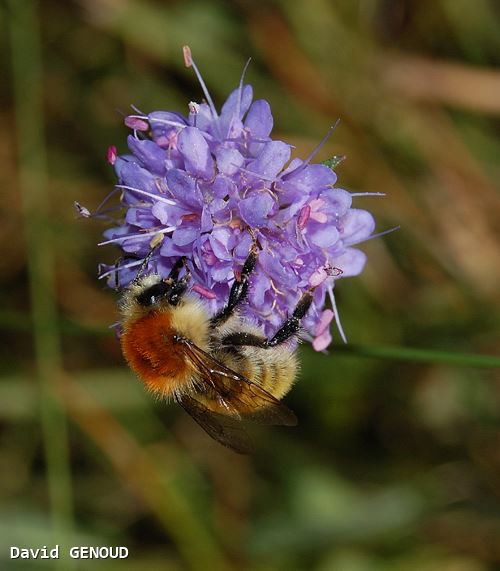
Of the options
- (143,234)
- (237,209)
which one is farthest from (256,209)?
(143,234)

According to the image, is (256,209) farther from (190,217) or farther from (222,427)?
(222,427)

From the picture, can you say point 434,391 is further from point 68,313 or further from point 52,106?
point 52,106

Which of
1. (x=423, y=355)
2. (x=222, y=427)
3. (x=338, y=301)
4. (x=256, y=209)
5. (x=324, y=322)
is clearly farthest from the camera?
(x=338, y=301)

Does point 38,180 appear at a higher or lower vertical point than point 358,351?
higher

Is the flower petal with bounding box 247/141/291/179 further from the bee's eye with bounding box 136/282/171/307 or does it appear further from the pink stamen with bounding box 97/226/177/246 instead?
the bee's eye with bounding box 136/282/171/307

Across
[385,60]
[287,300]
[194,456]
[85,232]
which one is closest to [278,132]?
[385,60]

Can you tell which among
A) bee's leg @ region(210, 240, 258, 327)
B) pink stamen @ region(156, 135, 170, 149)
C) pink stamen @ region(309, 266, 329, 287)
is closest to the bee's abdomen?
bee's leg @ region(210, 240, 258, 327)

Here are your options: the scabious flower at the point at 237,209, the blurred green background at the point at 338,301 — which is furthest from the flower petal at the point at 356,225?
the blurred green background at the point at 338,301
